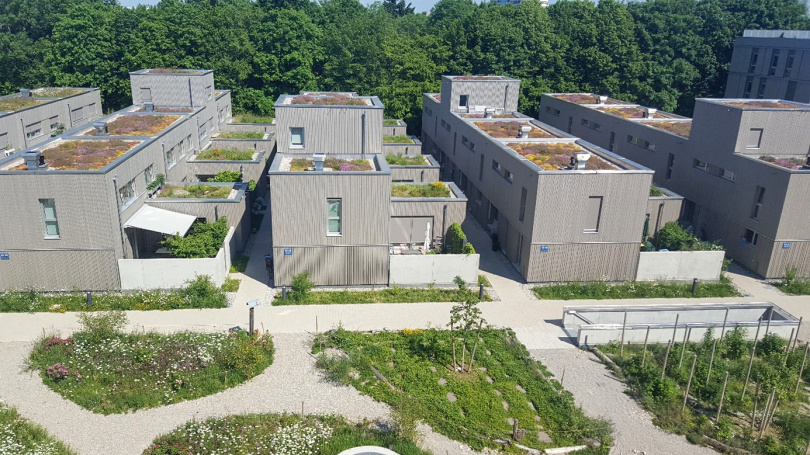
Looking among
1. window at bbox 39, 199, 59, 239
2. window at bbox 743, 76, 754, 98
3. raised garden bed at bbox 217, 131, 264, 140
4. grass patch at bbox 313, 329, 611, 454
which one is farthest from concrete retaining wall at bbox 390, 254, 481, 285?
window at bbox 743, 76, 754, 98

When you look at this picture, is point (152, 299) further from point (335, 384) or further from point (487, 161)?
point (487, 161)

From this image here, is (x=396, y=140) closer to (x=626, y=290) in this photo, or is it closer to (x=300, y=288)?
(x=300, y=288)

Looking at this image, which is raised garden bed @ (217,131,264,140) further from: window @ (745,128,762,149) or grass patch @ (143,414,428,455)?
window @ (745,128,762,149)

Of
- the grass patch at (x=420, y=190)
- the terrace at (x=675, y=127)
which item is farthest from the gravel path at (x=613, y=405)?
the terrace at (x=675, y=127)

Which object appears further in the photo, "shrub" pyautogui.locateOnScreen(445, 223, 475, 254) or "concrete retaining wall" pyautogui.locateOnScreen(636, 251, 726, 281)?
"concrete retaining wall" pyautogui.locateOnScreen(636, 251, 726, 281)

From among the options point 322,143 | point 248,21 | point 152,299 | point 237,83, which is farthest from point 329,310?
point 248,21

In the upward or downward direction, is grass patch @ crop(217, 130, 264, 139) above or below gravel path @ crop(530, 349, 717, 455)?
above

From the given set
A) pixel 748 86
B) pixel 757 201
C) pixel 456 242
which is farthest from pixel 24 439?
pixel 748 86
